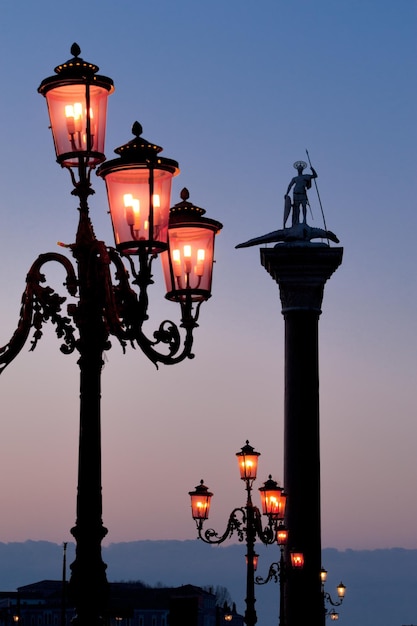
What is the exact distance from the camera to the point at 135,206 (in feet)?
31.5

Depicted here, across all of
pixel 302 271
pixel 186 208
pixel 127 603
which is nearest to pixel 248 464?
pixel 186 208

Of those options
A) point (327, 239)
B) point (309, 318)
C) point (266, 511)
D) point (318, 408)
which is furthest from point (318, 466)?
point (266, 511)

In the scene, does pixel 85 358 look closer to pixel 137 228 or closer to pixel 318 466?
pixel 137 228

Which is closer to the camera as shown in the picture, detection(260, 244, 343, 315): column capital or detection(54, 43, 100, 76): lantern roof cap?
detection(54, 43, 100, 76): lantern roof cap

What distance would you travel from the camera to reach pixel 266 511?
25234mm

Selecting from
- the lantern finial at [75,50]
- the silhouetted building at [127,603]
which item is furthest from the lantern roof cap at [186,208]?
the silhouetted building at [127,603]

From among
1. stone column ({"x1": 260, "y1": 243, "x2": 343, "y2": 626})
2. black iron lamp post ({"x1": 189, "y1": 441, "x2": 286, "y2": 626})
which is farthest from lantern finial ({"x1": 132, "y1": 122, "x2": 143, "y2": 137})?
stone column ({"x1": 260, "y1": 243, "x2": 343, "y2": 626})

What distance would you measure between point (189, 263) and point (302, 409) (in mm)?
42348

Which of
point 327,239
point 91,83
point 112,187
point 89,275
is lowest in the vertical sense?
point 89,275

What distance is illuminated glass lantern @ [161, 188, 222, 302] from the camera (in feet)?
34.3

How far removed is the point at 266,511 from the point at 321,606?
1032 inches

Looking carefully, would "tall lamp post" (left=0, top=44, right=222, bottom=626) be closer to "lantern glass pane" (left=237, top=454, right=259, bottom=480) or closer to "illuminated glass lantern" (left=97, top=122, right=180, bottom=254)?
"illuminated glass lantern" (left=97, top=122, right=180, bottom=254)

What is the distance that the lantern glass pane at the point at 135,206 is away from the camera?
378 inches

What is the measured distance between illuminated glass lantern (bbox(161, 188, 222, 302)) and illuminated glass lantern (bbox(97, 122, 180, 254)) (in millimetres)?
724
